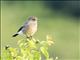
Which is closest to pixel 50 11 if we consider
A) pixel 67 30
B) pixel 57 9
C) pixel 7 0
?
pixel 57 9

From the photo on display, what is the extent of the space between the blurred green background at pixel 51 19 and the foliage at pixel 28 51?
12.1m

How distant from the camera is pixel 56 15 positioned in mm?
23859

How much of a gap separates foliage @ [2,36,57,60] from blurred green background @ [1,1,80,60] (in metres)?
12.1

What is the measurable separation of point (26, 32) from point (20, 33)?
160mm

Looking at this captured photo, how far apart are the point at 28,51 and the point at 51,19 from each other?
18.4 metres

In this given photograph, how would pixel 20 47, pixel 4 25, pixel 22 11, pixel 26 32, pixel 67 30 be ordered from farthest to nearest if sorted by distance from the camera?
pixel 22 11 → pixel 67 30 → pixel 4 25 → pixel 26 32 → pixel 20 47

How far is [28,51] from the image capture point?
4.54 m

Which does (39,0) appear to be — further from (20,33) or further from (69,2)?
(20,33)

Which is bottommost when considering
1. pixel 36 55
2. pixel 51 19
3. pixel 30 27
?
pixel 36 55

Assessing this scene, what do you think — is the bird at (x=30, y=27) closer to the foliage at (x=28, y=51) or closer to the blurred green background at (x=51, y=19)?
the foliage at (x=28, y=51)

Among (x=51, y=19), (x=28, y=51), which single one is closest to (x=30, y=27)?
(x=28, y=51)

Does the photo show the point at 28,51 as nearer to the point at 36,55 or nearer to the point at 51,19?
the point at 36,55

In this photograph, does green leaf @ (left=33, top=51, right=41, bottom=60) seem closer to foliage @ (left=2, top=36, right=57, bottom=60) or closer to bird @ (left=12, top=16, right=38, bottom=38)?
foliage @ (left=2, top=36, right=57, bottom=60)

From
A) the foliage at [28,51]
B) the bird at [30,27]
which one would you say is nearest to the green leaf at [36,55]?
the foliage at [28,51]
